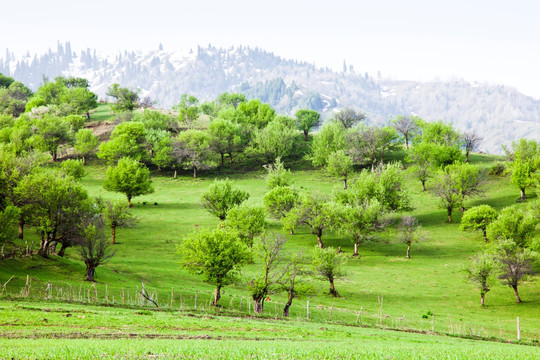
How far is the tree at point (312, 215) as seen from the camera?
8019 centimetres

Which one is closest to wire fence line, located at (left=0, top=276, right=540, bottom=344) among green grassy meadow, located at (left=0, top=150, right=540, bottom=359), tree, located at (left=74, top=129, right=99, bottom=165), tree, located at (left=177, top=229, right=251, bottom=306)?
green grassy meadow, located at (left=0, top=150, right=540, bottom=359)

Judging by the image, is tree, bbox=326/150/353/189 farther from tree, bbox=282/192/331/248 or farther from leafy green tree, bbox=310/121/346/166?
tree, bbox=282/192/331/248

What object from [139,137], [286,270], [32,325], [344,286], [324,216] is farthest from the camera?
[139,137]

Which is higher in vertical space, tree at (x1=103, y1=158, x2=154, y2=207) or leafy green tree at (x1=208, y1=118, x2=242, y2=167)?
leafy green tree at (x1=208, y1=118, x2=242, y2=167)

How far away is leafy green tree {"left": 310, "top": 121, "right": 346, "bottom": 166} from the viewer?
12812 cm

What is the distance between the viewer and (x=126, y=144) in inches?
4870

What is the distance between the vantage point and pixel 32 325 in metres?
26.1

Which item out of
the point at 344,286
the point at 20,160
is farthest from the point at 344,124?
the point at 20,160

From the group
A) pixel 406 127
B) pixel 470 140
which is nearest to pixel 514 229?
pixel 470 140

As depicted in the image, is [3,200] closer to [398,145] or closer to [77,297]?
[77,297]

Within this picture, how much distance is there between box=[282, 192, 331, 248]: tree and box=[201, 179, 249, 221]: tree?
37.6ft

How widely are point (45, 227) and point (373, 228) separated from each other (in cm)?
5525

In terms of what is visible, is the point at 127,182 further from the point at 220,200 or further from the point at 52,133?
the point at 52,133

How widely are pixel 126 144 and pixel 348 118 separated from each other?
85309mm
